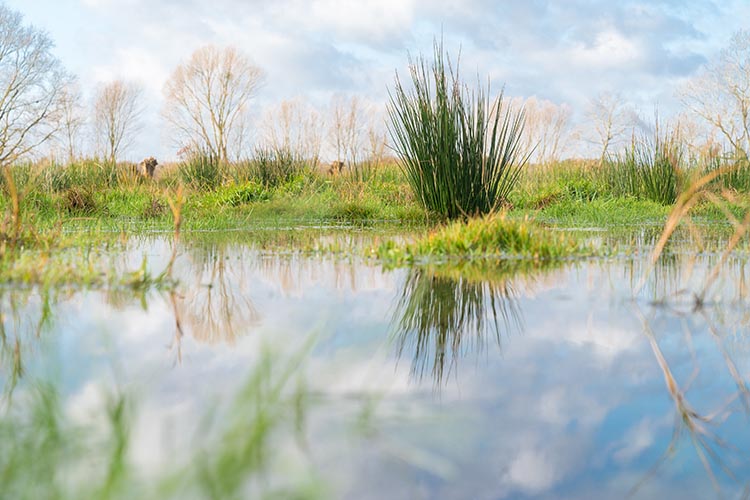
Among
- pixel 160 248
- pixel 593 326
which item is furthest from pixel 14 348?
pixel 160 248

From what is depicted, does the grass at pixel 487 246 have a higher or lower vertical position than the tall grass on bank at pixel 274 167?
lower

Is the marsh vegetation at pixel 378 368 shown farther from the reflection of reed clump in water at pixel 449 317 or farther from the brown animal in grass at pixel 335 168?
the brown animal in grass at pixel 335 168

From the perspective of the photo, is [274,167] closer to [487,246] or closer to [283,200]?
[283,200]

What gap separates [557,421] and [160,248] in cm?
482

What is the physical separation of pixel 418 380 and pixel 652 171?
11710mm

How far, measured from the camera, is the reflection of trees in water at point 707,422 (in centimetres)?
143

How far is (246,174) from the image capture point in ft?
45.3

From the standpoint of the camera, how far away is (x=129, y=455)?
1.38 meters

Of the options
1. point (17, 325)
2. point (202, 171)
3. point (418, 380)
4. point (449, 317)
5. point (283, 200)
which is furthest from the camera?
point (202, 171)

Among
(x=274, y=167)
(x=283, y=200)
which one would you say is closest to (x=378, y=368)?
(x=283, y=200)

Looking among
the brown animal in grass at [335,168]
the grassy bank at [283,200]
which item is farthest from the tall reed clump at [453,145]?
the brown animal in grass at [335,168]

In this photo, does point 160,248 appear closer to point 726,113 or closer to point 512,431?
point 512,431

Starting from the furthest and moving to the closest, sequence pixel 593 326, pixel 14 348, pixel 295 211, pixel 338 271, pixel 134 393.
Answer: pixel 295 211
pixel 338 271
pixel 593 326
pixel 14 348
pixel 134 393

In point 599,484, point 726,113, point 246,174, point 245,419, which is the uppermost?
point 726,113
